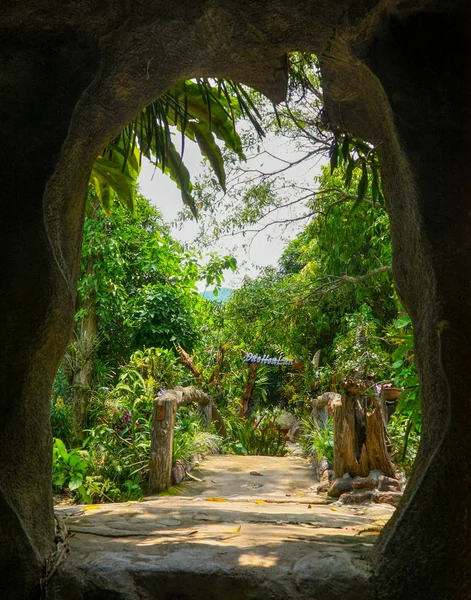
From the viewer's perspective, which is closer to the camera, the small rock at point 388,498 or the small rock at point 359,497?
the small rock at point 388,498

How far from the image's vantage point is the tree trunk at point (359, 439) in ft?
19.8

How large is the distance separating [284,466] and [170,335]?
14.6 ft

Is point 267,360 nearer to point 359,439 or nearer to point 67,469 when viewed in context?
point 67,469

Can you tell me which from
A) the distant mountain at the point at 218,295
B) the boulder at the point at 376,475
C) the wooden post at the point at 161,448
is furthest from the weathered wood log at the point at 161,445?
the distant mountain at the point at 218,295

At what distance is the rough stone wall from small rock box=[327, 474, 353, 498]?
13.0 ft

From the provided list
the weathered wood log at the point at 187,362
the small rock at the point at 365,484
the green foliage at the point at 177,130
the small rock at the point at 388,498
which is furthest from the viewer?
the weathered wood log at the point at 187,362

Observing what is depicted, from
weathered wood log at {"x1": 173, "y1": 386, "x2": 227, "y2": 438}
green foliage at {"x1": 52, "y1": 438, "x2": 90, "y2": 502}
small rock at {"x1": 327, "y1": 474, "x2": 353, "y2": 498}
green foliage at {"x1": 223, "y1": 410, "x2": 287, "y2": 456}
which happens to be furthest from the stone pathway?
green foliage at {"x1": 223, "y1": 410, "x2": 287, "y2": 456}

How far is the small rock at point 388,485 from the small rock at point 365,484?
88mm

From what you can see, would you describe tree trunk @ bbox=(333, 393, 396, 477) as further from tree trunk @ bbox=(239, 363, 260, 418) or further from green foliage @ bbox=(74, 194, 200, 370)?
tree trunk @ bbox=(239, 363, 260, 418)

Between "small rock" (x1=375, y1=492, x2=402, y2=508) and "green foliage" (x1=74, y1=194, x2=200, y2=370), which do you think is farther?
"green foliage" (x1=74, y1=194, x2=200, y2=370)

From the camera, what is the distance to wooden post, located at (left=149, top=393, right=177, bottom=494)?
6629 millimetres

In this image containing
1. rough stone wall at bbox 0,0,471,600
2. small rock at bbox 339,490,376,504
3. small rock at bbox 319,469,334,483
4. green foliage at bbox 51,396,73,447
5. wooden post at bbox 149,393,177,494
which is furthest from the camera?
green foliage at bbox 51,396,73,447

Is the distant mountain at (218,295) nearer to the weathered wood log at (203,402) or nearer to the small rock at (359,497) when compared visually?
the weathered wood log at (203,402)

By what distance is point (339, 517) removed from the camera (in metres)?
3.71
